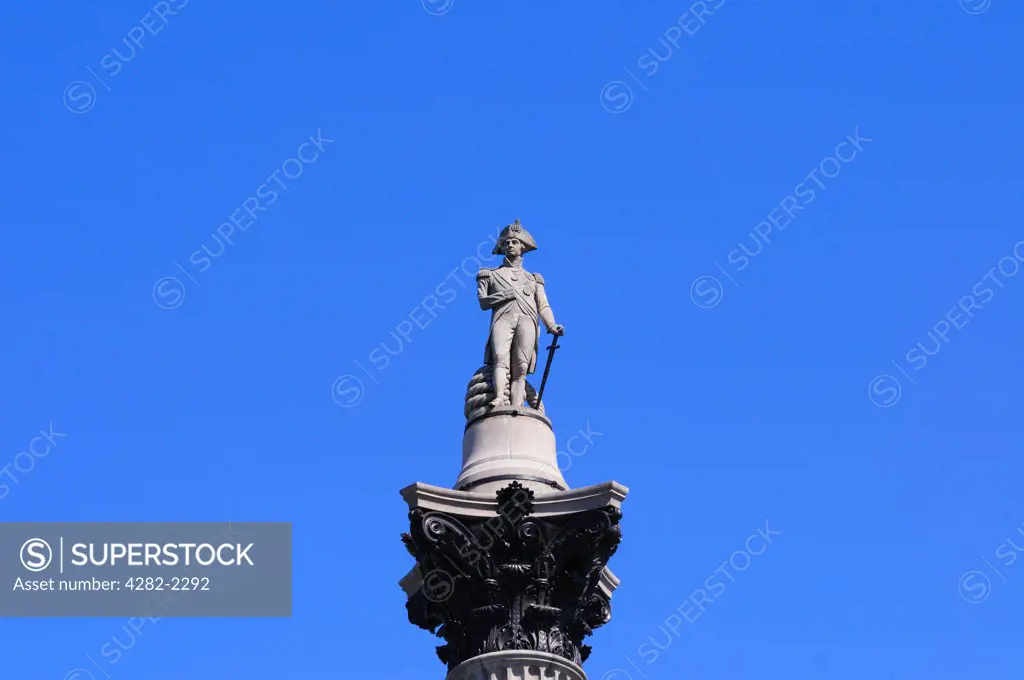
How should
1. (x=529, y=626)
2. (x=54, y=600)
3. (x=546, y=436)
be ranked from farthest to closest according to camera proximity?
(x=54, y=600), (x=546, y=436), (x=529, y=626)

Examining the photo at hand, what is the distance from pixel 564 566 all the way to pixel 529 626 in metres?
1.17

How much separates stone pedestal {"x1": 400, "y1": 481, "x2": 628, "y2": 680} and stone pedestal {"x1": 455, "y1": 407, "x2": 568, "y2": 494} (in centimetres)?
81

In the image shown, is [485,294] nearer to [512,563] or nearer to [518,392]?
[518,392]

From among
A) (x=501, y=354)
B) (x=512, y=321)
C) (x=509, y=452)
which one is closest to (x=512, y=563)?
(x=509, y=452)

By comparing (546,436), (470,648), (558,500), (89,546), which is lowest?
(470,648)

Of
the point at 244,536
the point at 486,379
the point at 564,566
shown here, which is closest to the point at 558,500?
the point at 564,566

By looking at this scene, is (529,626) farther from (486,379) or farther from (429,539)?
(486,379)

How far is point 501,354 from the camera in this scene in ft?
108

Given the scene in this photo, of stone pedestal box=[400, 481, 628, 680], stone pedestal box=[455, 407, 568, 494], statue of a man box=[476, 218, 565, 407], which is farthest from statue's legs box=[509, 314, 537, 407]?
stone pedestal box=[400, 481, 628, 680]

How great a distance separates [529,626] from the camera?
29375 millimetres

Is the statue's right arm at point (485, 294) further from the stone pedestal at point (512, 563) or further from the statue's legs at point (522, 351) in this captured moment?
the stone pedestal at point (512, 563)

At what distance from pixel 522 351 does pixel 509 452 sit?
7.32 feet

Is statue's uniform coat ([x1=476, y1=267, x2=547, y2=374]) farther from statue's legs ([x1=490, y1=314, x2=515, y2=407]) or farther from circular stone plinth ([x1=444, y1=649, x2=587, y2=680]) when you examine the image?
circular stone plinth ([x1=444, y1=649, x2=587, y2=680])

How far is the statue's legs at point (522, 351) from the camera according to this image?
32.9m
